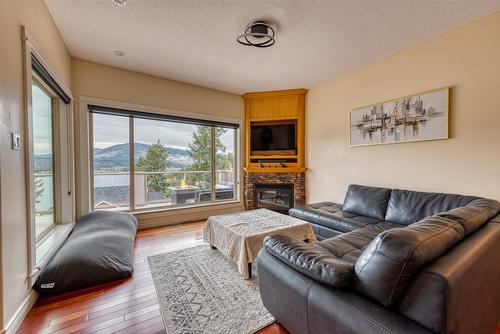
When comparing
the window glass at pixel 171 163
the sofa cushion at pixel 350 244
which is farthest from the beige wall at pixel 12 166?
the sofa cushion at pixel 350 244

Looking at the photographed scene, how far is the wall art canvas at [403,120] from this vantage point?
8.70 ft

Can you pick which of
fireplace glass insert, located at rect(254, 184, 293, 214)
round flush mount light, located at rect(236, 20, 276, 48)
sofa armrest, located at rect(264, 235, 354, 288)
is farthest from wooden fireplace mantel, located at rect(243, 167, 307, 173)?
sofa armrest, located at rect(264, 235, 354, 288)

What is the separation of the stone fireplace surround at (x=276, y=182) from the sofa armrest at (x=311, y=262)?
3121 millimetres

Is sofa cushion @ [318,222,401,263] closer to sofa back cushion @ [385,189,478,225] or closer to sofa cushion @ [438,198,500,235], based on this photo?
sofa back cushion @ [385,189,478,225]

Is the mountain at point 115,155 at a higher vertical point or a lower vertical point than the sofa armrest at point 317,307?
higher

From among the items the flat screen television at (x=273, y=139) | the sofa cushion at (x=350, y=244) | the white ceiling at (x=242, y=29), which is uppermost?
the white ceiling at (x=242, y=29)

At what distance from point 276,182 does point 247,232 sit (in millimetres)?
2466

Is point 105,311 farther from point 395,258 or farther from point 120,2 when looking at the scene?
point 120,2

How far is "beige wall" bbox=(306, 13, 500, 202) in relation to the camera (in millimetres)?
2307

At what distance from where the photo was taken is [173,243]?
10.1 ft

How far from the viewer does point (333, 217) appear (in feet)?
9.46

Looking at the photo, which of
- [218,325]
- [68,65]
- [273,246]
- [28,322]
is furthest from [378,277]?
[68,65]

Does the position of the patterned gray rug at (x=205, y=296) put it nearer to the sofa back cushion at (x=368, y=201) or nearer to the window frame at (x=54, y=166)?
the window frame at (x=54, y=166)

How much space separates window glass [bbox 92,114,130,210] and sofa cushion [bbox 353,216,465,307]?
3.75 metres
